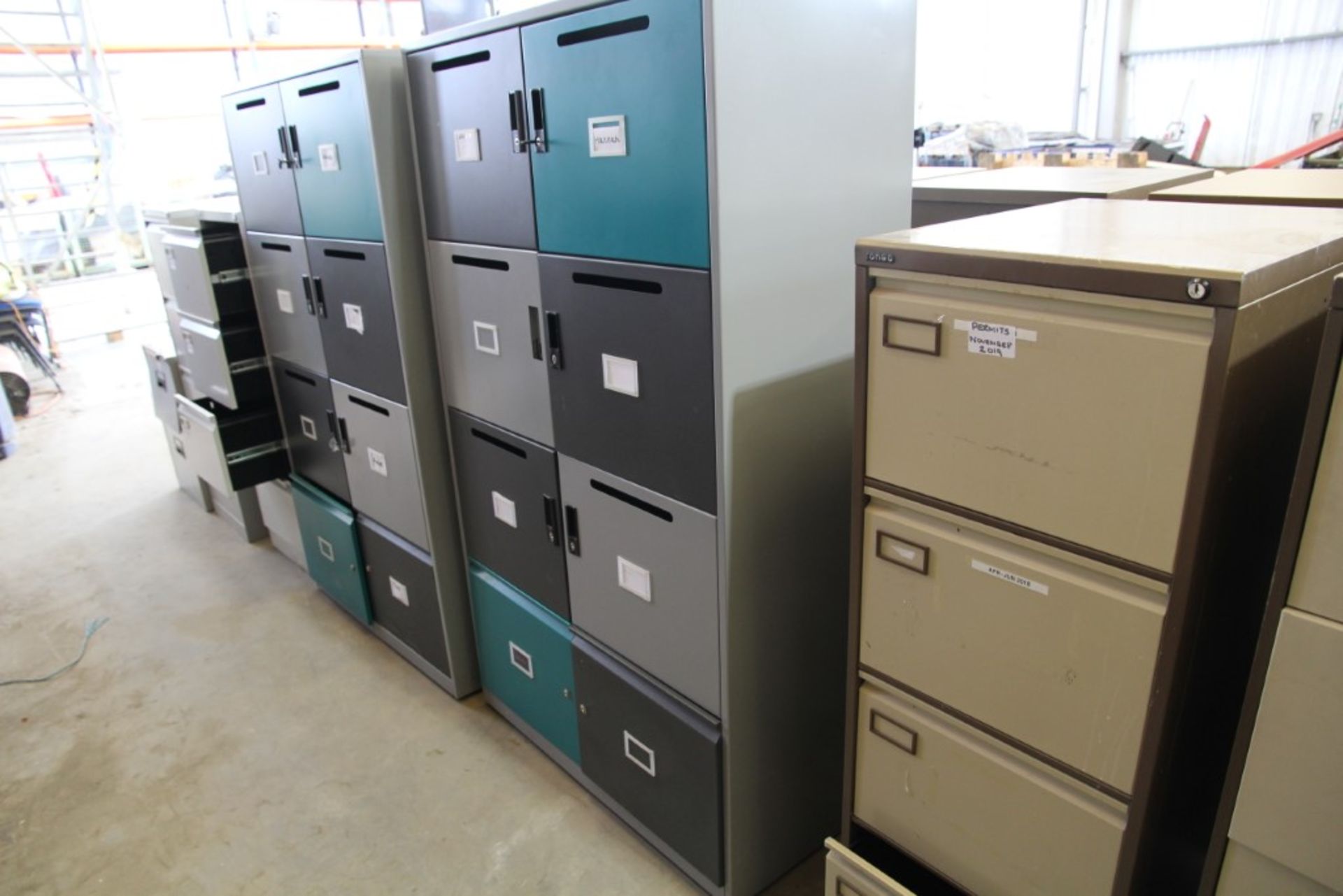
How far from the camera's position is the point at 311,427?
2.83 metres

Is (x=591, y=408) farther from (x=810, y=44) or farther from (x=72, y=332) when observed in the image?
(x=72, y=332)

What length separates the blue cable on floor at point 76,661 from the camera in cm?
275

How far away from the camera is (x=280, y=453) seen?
3047 millimetres

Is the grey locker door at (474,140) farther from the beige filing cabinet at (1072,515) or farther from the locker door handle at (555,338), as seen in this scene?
the beige filing cabinet at (1072,515)

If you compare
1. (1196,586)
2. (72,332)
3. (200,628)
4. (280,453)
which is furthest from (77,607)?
(72,332)

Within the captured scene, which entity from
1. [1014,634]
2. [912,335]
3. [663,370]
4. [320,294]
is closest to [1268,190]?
[912,335]

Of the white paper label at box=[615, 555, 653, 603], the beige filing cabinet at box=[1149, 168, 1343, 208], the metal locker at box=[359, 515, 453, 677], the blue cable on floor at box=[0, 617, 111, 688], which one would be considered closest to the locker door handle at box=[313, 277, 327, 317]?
the metal locker at box=[359, 515, 453, 677]

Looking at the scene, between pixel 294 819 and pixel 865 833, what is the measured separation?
1421 millimetres

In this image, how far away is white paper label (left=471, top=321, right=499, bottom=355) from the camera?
1930mm

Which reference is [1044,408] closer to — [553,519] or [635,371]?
[635,371]

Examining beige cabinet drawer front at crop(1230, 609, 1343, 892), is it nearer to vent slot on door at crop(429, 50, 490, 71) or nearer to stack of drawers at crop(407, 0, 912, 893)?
stack of drawers at crop(407, 0, 912, 893)

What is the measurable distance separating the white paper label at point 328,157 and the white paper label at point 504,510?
938mm

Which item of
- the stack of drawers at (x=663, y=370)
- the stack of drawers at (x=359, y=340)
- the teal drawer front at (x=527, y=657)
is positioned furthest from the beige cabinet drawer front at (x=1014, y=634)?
the stack of drawers at (x=359, y=340)

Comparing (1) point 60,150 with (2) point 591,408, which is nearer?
(2) point 591,408
